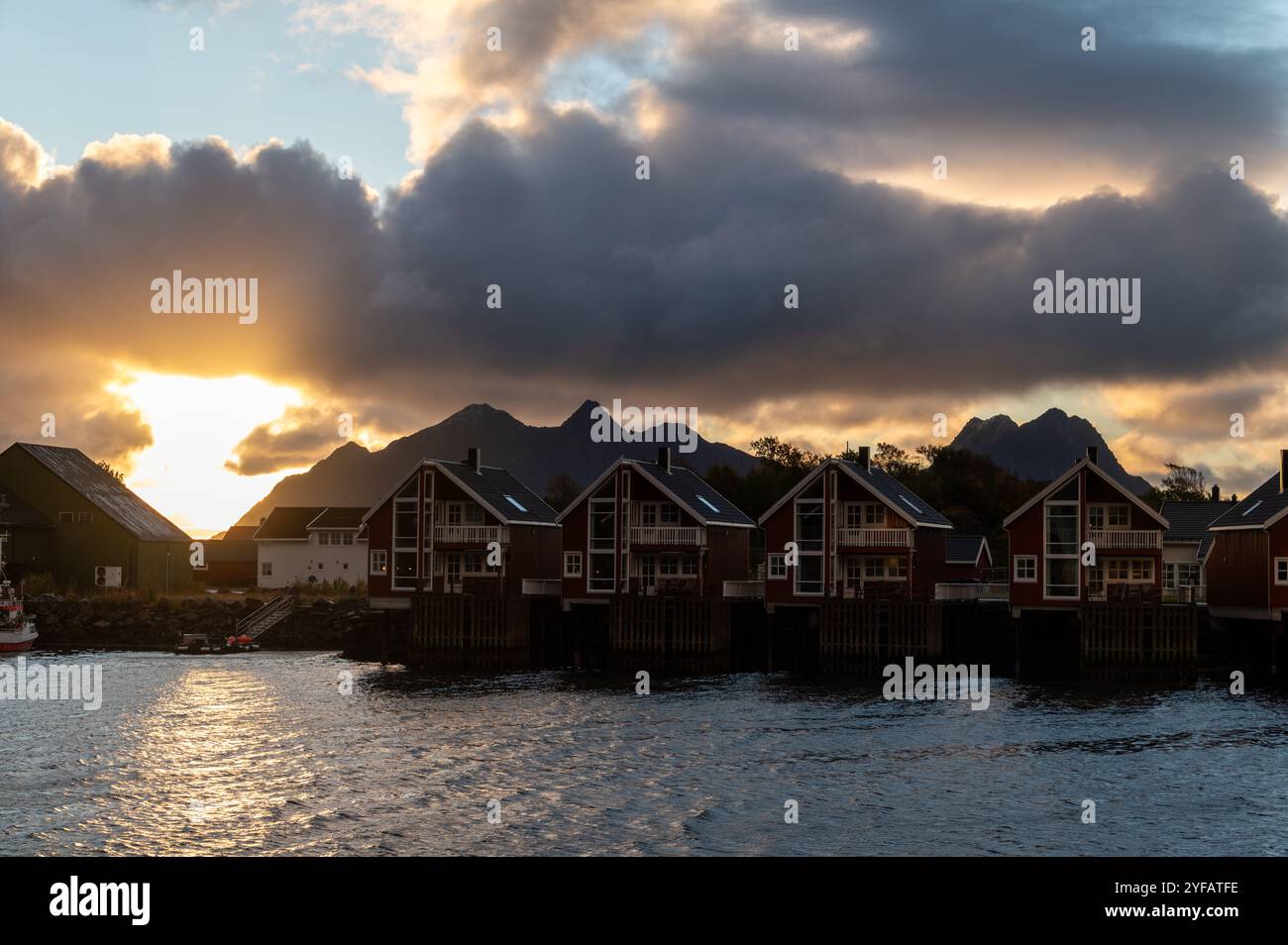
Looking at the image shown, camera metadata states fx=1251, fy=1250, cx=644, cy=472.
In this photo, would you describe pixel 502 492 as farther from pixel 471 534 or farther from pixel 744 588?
pixel 744 588

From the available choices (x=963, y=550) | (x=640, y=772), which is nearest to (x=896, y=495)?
(x=963, y=550)

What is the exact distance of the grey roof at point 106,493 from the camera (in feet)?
331

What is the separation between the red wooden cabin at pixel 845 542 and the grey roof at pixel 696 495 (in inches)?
156

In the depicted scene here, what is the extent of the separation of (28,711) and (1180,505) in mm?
76945

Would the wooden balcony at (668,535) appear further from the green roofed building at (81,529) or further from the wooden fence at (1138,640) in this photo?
the green roofed building at (81,529)

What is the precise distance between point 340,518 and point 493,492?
3668cm

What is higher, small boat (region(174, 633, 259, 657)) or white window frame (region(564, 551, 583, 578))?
white window frame (region(564, 551, 583, 578))

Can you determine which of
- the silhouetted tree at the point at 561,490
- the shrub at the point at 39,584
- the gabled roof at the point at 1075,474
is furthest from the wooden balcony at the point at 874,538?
the silhouetted tree at the point at 561,490

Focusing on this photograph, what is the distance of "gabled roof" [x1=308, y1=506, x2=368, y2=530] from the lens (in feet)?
363

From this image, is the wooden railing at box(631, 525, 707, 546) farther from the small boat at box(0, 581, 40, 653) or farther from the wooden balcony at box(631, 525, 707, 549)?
the small boat at box(0, 581, 40, 653)

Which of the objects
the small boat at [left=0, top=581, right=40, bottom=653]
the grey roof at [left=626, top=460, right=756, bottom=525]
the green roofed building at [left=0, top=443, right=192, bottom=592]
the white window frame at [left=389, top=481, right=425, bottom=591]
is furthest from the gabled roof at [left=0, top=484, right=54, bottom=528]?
the grey roof at [left=626, top=460, right=756, bottom=525]

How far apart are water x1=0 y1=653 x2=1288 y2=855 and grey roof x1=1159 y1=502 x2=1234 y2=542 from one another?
32492mm

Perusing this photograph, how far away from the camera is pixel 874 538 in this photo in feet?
232
